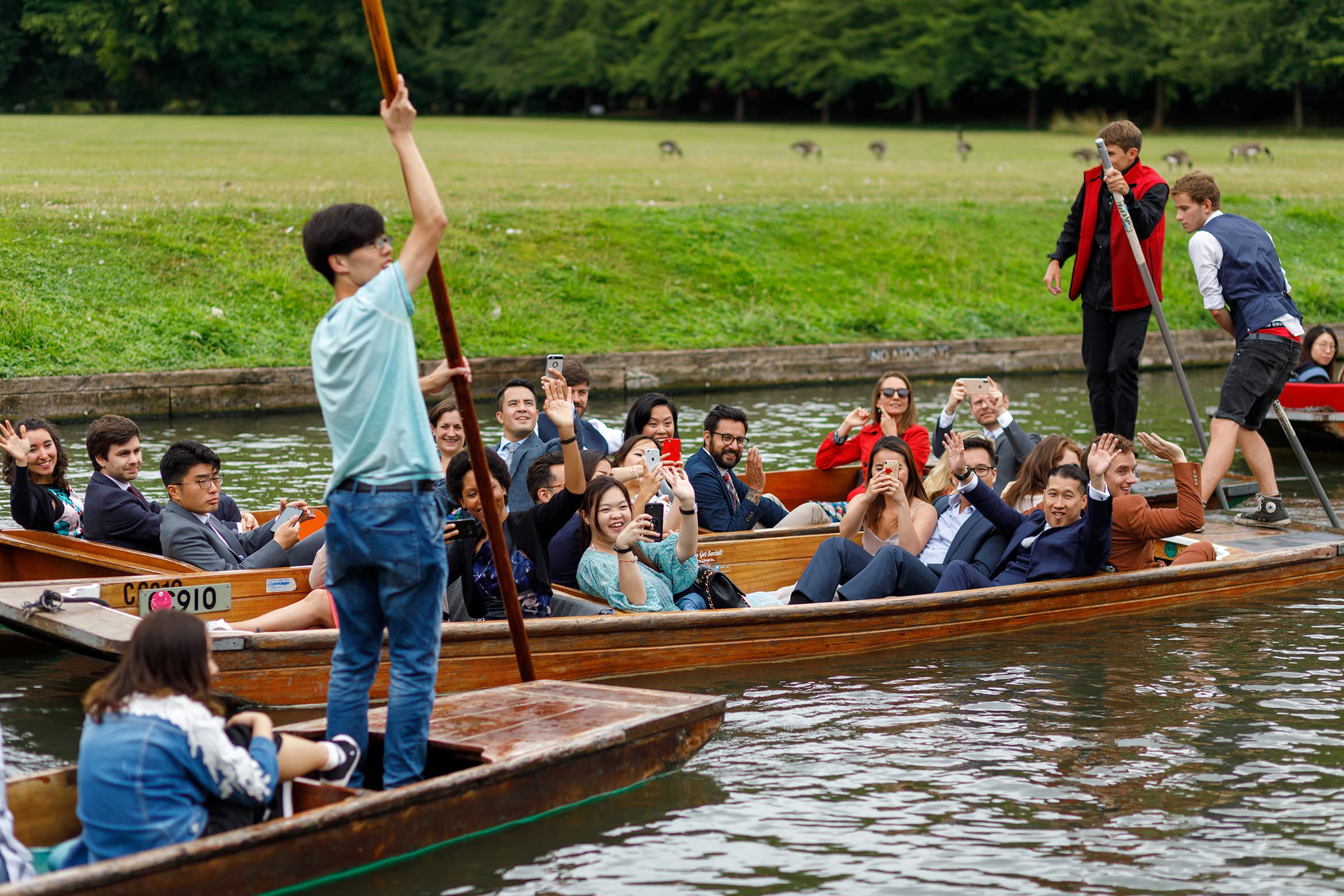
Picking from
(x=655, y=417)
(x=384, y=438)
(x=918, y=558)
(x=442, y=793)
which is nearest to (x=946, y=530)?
(x=918, y=558)

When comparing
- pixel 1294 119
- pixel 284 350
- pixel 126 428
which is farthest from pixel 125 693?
pixel 1294 119

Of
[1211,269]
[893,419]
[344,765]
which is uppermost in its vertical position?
[1211,269]

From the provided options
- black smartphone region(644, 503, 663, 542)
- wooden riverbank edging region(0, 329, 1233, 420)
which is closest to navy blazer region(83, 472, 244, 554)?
black smartphone region(644, 503, 663, 542)

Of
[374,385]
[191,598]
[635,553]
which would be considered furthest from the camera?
[635,553]

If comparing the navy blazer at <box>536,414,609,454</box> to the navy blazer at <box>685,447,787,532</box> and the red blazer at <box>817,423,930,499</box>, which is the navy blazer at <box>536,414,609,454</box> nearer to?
the navy blazer at <box>685,447,787,532</box>

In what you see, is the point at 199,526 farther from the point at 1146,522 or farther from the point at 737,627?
the point at 1146,522

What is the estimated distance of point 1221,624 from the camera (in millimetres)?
6957

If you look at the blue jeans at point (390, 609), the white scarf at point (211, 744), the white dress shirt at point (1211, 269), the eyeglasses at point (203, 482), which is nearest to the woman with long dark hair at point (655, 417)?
the eyeglasses at point (203, 482)

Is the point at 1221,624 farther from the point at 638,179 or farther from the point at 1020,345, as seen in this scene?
A: the point at 638,179

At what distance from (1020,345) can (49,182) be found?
12.5 meters

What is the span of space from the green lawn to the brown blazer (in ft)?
28.6

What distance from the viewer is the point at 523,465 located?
6.98 metres

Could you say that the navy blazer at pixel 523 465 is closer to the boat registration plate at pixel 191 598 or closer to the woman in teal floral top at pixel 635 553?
the woman in teal floral top at pixel 635 553

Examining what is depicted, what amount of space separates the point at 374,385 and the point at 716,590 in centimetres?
283
